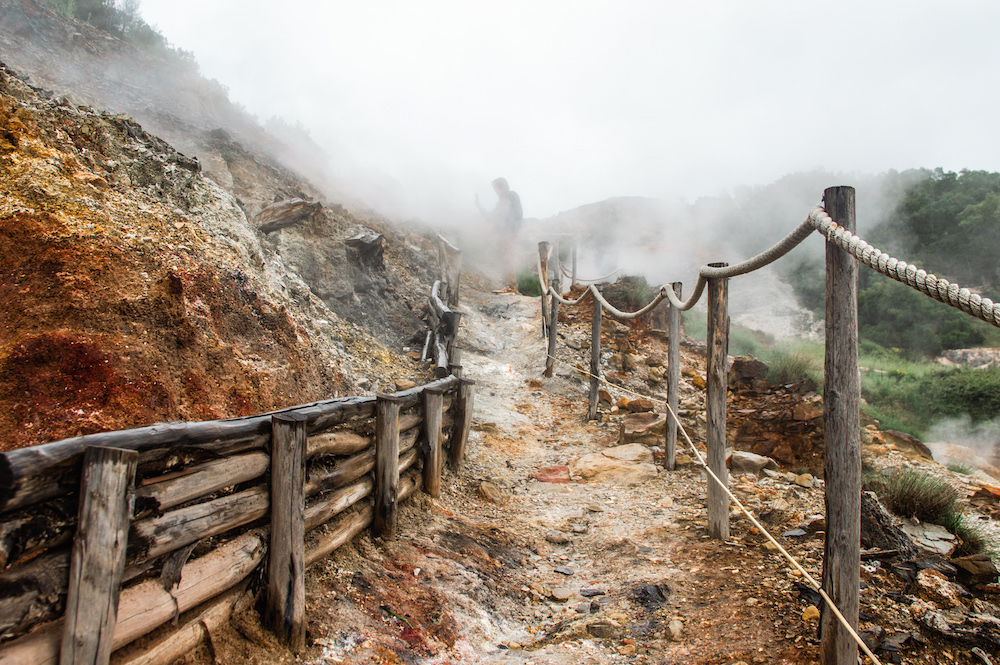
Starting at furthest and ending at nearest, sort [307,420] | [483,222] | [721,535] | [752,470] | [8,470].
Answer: [483,222] → [752,470] → [721,535] → [307,420] → [8,470]

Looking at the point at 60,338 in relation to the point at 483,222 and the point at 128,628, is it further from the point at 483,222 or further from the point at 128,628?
the point at 483,222

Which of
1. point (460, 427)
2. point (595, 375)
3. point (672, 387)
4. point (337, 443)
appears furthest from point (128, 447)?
point (595, 375)

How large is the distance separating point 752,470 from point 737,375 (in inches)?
157

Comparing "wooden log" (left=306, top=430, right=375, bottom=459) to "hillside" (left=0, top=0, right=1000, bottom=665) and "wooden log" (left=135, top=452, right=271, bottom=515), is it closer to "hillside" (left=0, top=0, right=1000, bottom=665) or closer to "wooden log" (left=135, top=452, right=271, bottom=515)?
"wooden log" (left=135, top=452, right=271, bottom=515)

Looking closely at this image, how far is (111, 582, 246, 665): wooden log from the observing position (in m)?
1.63

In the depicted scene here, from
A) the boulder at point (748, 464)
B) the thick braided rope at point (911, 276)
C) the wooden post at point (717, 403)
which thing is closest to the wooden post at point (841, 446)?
the thick braided rope at point (911, 276)

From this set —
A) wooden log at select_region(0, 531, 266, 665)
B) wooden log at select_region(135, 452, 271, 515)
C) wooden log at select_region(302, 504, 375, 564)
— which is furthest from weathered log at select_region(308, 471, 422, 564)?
wooden log at select_region(135, 452, 271, 515)

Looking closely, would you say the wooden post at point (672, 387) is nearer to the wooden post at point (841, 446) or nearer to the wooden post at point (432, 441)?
the wooden post at point (432, 441)

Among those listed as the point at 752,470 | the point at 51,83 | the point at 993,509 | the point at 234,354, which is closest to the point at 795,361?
the point at 993,509

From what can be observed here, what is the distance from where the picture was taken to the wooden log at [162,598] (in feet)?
4.42

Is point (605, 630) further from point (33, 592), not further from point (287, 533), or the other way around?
point (33, 592)

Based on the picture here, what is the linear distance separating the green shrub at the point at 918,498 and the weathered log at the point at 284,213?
961cm

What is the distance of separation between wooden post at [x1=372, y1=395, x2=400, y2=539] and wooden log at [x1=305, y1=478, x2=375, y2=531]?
0.09 meters

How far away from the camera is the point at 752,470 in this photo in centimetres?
509
